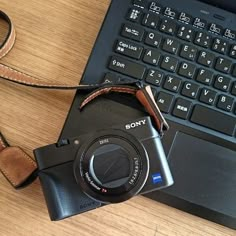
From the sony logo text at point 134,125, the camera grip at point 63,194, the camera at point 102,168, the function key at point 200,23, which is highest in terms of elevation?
the function key at point 200,23

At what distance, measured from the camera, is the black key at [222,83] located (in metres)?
0.48

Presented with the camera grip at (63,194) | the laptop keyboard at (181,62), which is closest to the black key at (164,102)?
the laptop keyboard at (181,62)

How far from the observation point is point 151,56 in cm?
48

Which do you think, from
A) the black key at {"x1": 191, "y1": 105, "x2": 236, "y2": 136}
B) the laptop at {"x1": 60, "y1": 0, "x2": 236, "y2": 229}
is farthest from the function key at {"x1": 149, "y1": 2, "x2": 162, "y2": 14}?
the black key at {"x1": 191, "y1": 105, "x2": 236, "y2": 136}

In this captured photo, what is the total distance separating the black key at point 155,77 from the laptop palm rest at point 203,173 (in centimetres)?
5

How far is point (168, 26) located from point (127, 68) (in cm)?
6

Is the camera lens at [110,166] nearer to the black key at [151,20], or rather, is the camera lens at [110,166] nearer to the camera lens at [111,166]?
the camera lens at [111,166]

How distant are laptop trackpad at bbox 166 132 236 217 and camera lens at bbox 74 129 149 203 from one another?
54 millimetres

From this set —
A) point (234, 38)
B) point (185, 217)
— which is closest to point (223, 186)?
point (185, 217)

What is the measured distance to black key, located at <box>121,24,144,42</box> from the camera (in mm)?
487

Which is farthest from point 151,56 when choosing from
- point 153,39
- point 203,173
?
point 203,173

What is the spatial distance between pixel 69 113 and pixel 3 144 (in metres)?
0.07

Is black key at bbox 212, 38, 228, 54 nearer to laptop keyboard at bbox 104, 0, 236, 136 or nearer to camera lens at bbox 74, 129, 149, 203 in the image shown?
laptop keyboard at bbox 104, 0, 236, 136

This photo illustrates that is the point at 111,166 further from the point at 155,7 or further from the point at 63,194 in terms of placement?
the point at 155,7
